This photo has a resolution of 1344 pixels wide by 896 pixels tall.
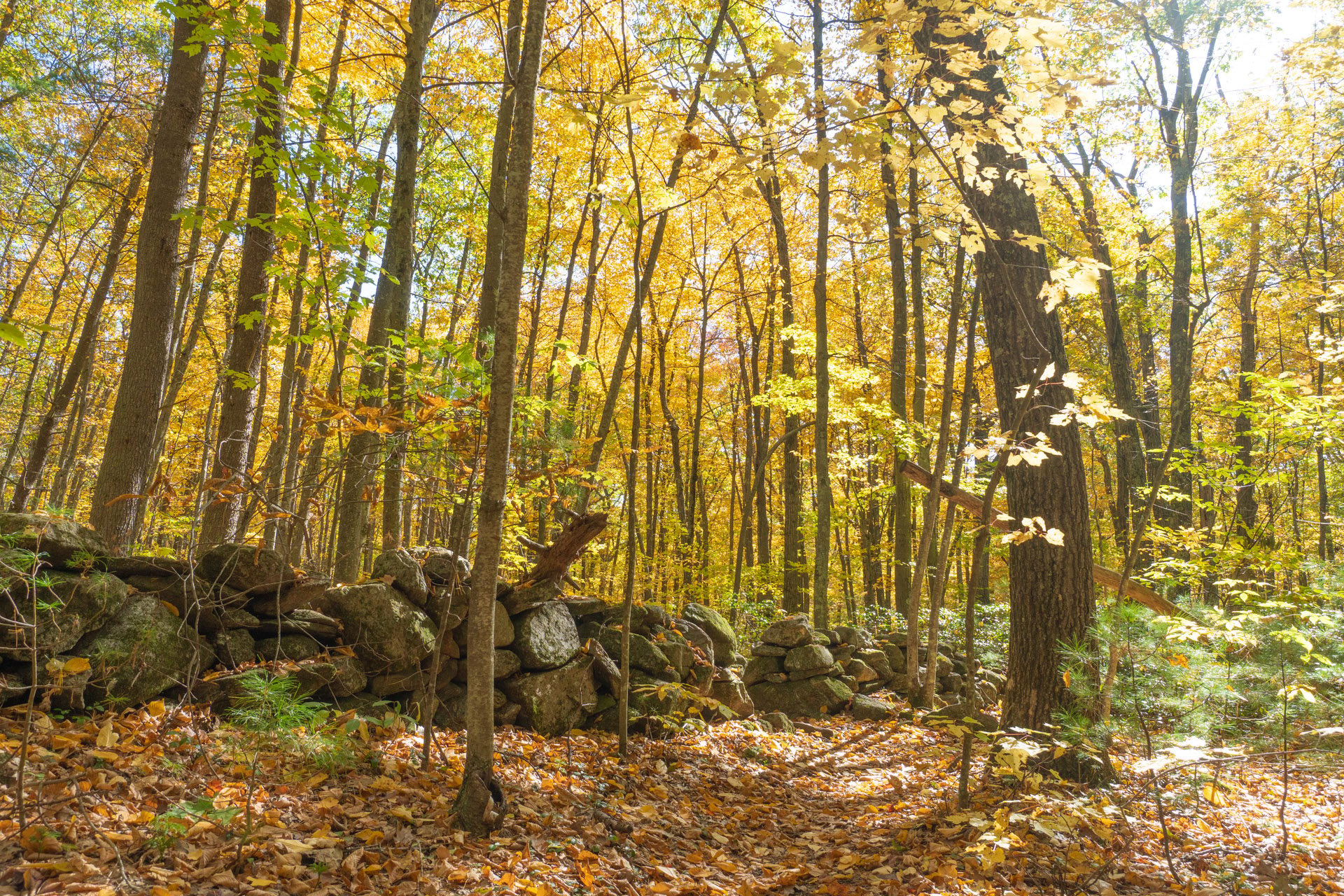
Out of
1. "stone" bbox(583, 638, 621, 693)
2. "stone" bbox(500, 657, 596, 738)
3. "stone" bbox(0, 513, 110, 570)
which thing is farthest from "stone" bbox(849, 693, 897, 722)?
"stone" bbox(0, 513, 110, 570)

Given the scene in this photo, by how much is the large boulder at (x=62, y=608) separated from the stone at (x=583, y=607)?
318 centimetres

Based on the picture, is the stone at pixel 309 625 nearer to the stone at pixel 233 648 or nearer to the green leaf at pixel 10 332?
the stone at pixel 233 648

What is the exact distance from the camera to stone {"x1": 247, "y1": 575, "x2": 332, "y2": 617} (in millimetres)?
4195

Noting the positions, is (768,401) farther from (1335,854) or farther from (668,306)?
(1335,854)

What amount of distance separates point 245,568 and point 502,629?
1.73 metres

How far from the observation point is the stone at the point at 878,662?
348 inches

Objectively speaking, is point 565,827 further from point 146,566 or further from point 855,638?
point 855,638

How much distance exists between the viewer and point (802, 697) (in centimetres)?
768

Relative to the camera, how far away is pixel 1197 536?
7484mm

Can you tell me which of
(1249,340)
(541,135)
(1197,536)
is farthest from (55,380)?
(1249,340)

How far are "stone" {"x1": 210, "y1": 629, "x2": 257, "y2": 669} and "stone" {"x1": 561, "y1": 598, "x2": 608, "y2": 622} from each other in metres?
2.47

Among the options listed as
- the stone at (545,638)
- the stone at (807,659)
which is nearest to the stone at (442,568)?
the stone at (545,638)

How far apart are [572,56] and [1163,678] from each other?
11.1 m

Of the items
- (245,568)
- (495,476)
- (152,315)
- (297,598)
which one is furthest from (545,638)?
(152,315)
